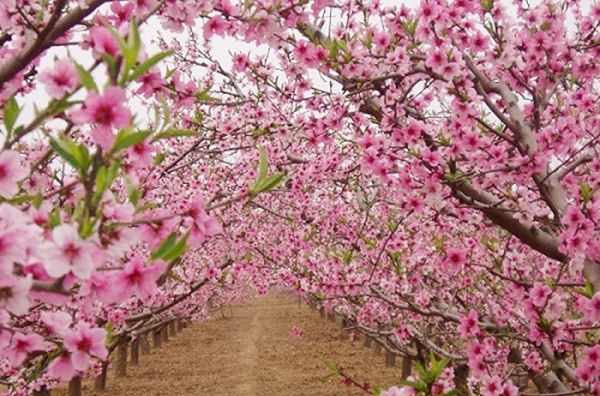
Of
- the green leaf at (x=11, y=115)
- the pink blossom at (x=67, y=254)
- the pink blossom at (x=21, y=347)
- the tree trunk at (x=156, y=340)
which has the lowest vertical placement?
the tree trunk at (x=156, y=340)

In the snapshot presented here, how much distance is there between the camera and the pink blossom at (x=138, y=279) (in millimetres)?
1991

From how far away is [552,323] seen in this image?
3855 millimetres

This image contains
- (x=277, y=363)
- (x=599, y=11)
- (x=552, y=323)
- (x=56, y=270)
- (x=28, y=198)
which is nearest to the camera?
(x=56, y=270)

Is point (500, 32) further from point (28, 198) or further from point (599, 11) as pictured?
point (28, 198)

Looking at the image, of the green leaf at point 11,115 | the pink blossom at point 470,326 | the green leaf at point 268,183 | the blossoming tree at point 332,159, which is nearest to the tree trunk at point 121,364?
the blossoming tree at point 332,159

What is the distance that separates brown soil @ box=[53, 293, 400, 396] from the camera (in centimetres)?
1714

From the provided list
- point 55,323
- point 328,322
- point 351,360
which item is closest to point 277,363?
point 351,360

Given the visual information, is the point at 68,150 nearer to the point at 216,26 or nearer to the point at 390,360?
the point at 216,26

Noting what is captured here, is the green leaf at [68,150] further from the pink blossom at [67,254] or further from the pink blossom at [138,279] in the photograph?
the pink blossom at [138,279]

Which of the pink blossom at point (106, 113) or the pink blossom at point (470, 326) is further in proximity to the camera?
the pink blossom at point (470, 326)

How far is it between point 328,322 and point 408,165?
100ft

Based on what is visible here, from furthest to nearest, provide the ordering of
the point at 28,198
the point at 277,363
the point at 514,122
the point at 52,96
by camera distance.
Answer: the point at 277,363, the point at 514,122, the point at 28,198, the point at 52,96

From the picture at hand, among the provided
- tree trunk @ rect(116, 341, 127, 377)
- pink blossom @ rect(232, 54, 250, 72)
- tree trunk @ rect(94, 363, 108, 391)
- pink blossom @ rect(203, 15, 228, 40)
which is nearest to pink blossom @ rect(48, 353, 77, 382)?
pink blossom @ rect(203, 15, 228, 40)

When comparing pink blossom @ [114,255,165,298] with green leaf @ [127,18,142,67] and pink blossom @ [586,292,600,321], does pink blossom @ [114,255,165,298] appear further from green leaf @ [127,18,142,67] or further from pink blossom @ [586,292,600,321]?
pink blossom @ [586,292,600,321]
